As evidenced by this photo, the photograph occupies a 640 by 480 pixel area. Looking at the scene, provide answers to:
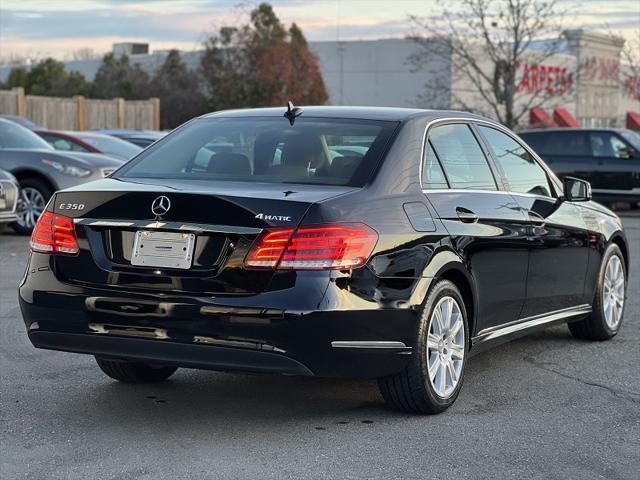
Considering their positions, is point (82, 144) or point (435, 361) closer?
point (435, 361)

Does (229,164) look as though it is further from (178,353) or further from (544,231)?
(544,231)

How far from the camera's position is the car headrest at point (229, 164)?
5.83m

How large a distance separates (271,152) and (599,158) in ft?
58.5

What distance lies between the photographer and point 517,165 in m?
7.16

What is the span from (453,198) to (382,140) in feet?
1.73

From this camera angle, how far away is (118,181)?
5.77 m

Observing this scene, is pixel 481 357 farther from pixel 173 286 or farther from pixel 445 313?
pixel 173 286

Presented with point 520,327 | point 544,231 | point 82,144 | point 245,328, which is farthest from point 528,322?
point 82,144

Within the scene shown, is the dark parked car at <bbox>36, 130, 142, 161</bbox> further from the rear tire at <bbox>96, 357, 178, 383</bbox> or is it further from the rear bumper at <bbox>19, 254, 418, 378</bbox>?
the rear bumper at <bbox>19, 254, 418, 378</bbox>

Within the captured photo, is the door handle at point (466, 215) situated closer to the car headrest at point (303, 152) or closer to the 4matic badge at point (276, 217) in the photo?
the car headrest at point (303, 152)

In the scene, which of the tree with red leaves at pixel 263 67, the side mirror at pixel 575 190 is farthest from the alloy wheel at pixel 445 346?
the tree with red leaves at pixel 263 67

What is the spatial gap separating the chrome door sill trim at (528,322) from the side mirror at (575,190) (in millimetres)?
719

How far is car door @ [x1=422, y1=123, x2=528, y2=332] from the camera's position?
6.00 meters

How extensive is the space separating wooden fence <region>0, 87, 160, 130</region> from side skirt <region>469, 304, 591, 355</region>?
A: 27.3 m
